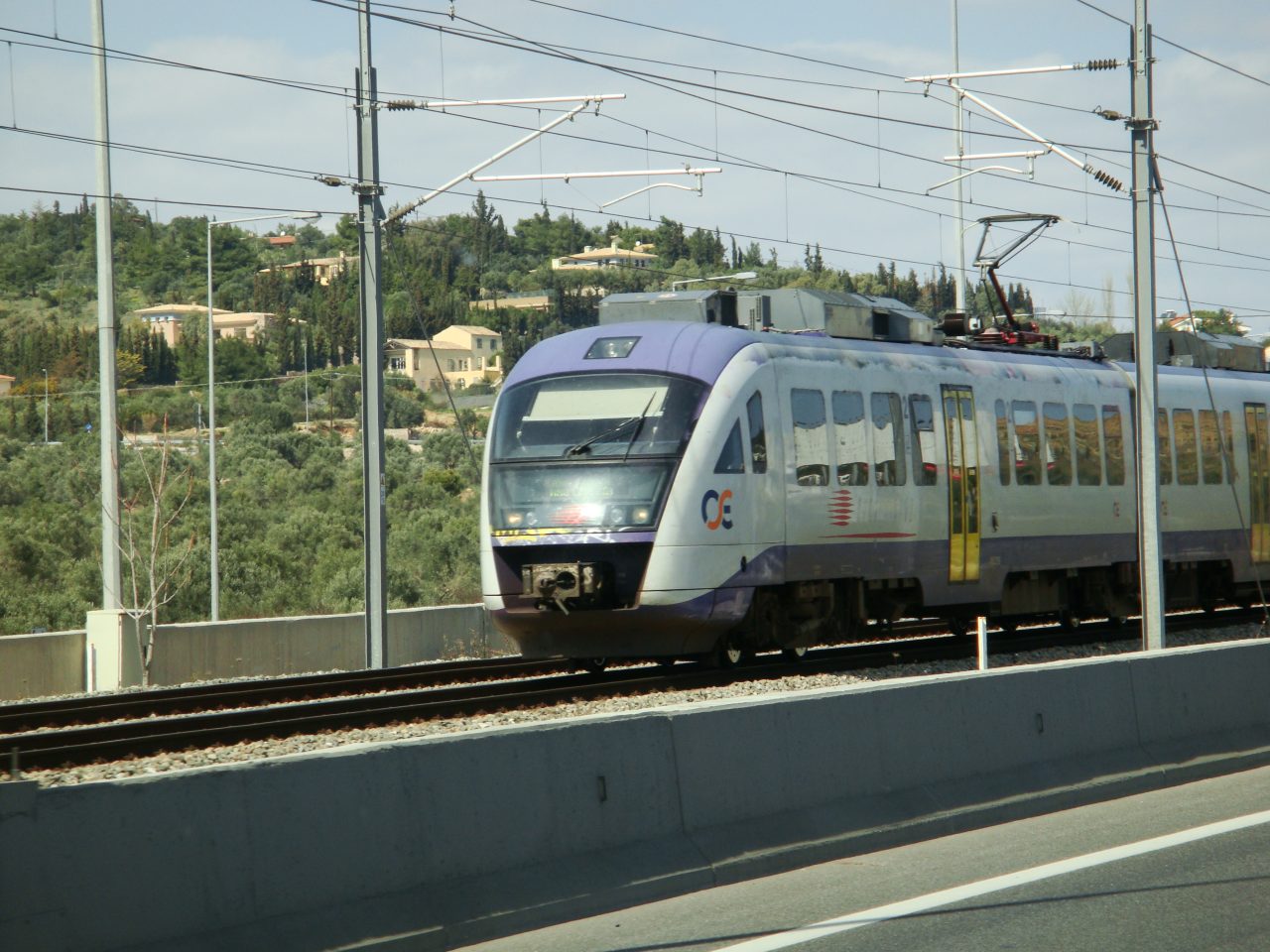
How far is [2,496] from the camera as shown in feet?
188

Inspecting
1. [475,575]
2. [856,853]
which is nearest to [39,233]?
[475,575]

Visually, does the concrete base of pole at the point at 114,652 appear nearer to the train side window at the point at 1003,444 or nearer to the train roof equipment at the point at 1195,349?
the train side window at the point at 1003,444

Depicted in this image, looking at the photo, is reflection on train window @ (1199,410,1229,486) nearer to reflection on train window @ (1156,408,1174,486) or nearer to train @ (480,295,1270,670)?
train @ (480,295,1270,670)

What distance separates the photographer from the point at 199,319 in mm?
130875

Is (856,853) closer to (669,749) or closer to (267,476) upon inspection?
(669,749)

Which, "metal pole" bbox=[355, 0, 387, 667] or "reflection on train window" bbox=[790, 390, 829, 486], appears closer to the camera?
"reflection on train window" bbox=[790, 390, 829, 486]

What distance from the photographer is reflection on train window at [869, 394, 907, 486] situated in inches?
731

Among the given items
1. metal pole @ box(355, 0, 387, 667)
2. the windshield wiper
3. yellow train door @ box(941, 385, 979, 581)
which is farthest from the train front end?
yellow train door @ box(941, 385, 979, 581)

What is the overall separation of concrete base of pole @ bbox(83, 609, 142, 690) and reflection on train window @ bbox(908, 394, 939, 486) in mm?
9236

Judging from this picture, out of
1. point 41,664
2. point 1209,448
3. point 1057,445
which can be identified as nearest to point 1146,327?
point 1057,445

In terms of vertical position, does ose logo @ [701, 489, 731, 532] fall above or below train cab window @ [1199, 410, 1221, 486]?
below

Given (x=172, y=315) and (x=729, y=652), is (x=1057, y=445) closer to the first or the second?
(x=729, y=652)

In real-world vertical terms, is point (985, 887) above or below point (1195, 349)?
below

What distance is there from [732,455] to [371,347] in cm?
576
